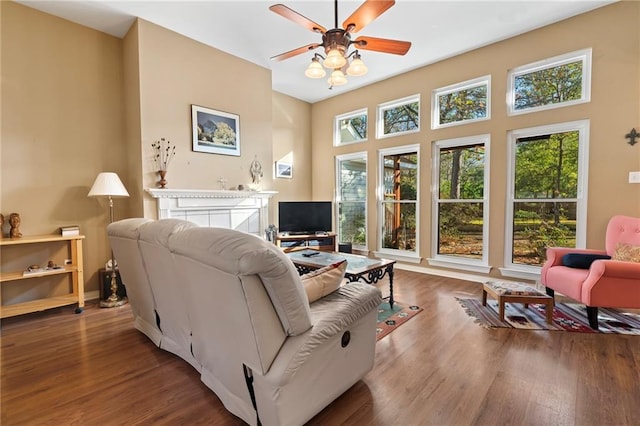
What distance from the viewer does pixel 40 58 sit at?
3299 mm

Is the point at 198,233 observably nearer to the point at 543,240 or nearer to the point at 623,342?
the point at 623,342

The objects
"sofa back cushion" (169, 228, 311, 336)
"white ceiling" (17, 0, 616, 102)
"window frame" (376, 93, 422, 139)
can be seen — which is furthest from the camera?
"window frame" (376, 93, 422, 139)

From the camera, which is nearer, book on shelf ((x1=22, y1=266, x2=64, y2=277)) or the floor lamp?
book on shelf ((x1=22, y1=266, x2=64, y2=277))

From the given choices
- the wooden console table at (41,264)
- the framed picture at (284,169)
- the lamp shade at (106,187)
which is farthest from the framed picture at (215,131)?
the wooden console table at (41,264)

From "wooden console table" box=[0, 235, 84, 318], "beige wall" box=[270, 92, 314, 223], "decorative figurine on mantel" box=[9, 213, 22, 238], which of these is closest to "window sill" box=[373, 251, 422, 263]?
"beige wall" box=[270, 92, 314, 223]

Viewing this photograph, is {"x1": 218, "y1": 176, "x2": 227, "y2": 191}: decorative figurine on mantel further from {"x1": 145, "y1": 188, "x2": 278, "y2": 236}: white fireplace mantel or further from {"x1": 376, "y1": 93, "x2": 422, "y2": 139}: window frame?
{"x1": 376, "y1": 93, "x2": 422, "y2": 139}: window frame

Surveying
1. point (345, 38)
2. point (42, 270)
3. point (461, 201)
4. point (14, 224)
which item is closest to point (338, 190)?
point (461, 201)

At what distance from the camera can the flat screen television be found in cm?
523

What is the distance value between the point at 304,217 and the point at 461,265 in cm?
269

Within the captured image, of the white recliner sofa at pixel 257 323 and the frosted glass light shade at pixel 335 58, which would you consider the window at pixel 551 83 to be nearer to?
the frosted glass light shade at pixel 335 58

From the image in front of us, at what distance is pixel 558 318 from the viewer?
2.90 metres

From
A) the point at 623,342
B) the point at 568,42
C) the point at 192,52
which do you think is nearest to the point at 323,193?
the point at 192,52

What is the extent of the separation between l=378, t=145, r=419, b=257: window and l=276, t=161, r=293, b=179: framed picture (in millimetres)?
1810

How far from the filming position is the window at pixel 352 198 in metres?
5.78
